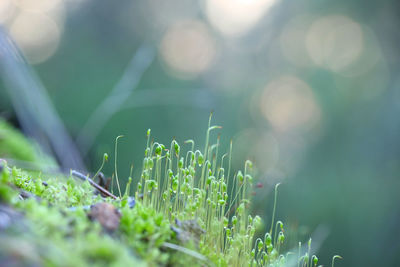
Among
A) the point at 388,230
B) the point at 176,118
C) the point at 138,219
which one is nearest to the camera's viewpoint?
the point at 138,219

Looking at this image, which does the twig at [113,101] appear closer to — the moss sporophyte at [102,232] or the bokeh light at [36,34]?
the moss sporophyte at [102,232]

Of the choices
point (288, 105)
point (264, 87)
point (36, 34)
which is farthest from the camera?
point (288, 105)

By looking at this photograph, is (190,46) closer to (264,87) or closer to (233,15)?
(233,15)

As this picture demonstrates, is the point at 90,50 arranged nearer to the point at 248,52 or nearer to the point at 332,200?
the point at 248,52

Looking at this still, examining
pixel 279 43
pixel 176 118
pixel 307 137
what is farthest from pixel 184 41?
pixel 307 137

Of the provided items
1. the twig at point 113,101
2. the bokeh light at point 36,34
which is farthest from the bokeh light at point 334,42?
the bokeh light at point 36,34

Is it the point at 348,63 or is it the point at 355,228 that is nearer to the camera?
the point at 355,228

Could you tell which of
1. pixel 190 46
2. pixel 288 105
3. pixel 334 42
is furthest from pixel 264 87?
pixel 190 46

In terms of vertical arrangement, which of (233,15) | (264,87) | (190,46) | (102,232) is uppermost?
(233,15)
